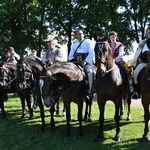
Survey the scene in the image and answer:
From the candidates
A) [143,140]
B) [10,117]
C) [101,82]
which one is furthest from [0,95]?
[143,140]

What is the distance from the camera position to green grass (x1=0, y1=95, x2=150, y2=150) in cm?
762

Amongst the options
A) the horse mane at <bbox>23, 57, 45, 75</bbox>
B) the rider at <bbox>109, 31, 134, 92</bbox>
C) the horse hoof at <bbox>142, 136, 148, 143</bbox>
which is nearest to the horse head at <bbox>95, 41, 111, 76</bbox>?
the rider at <bbox>109, 31, 134, 92</bbox>

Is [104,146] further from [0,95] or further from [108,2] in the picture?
[108,2]

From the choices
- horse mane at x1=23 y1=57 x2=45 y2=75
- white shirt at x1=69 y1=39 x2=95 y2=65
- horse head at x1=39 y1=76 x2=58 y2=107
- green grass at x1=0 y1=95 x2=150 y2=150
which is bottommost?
green grass at x1=0 y1=95 x2=150 y2=150

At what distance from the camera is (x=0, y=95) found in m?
11.7

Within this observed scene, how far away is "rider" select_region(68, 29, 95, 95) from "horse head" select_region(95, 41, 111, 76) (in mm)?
1418

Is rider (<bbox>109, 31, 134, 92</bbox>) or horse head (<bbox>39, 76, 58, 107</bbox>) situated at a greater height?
rider (<bbox>109, 31, 134, 92</bbox>)

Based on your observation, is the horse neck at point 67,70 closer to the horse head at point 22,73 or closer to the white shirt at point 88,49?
the white shirt at point 88,49

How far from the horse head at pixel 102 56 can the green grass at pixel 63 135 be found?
1.94 meters

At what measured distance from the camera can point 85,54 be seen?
8.89 meters

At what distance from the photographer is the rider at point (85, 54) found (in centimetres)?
859

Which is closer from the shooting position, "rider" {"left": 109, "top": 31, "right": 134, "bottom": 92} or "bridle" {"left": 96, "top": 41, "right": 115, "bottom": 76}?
"bridle" {"left": 96, "top": 41, "right": 115, "bottom": 76}

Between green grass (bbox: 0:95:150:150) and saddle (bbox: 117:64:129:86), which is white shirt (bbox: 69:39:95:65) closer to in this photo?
saddle (bbox: 117:64:129:86)

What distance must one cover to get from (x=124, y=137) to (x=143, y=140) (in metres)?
0.63
